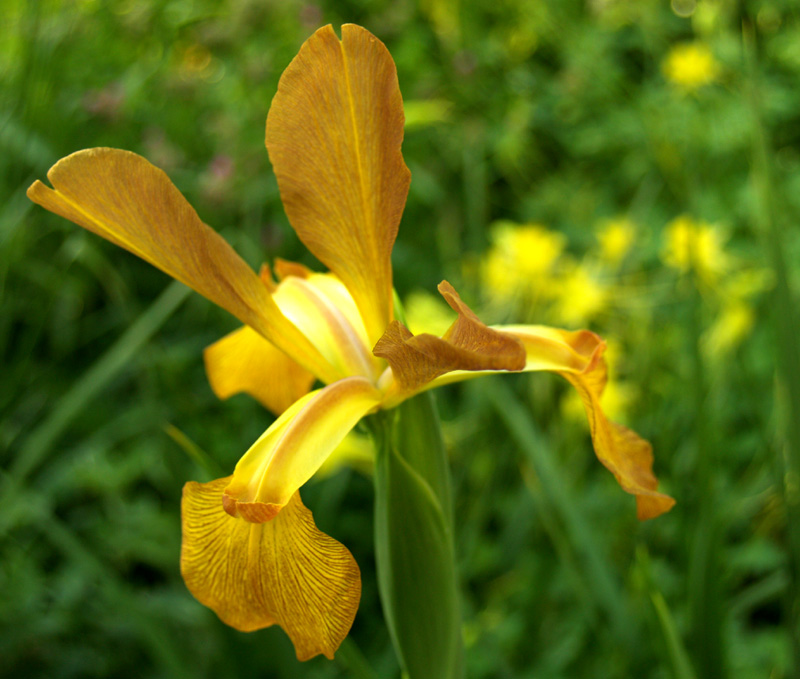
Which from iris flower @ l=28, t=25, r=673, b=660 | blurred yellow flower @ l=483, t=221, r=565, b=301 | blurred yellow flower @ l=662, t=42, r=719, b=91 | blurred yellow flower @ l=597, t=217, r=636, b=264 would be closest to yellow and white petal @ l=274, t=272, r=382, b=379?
iris flower @ l=28, t=25, r=673, b=660

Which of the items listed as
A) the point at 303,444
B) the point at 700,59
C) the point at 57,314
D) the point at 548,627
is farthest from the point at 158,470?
the point at 700,59

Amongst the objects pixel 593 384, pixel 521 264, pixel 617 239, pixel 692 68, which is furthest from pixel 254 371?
pixel 692 68

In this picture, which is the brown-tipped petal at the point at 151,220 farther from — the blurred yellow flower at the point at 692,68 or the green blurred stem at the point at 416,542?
the blurred yellow flower at the point at 692,68

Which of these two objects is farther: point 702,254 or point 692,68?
point 692,68

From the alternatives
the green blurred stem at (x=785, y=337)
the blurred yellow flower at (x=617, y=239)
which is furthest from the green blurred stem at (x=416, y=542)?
the blurred yellow flower at (x=617, y=239)

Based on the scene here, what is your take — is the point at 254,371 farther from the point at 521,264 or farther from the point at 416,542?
the point at 521,264

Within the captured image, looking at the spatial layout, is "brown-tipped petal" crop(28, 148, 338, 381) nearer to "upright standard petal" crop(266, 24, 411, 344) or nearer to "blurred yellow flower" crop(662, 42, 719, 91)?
"upright standard petal" crop(266, 24, 411, 344)
